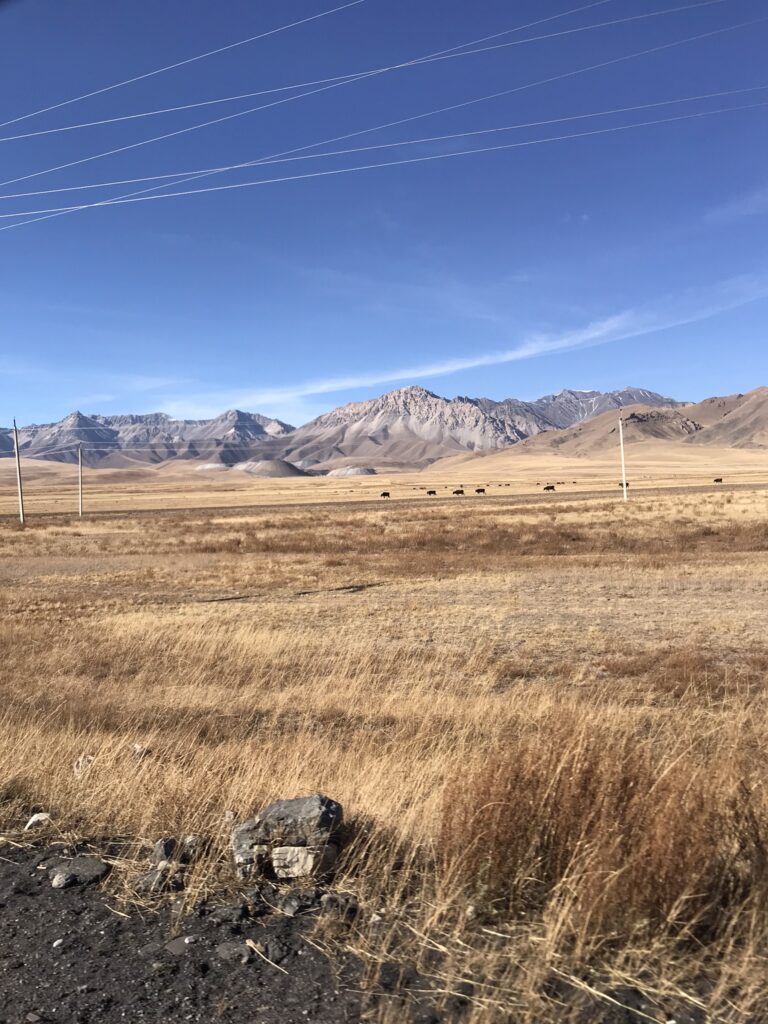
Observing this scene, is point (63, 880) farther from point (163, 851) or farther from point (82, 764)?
point (82, 764)

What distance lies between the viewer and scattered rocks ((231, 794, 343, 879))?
4125 millimetres

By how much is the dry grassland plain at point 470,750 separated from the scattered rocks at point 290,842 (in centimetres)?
14

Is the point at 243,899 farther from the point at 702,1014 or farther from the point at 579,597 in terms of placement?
the point at 579,597

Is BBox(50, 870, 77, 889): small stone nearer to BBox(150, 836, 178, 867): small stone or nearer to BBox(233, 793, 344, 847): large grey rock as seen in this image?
BBox(150, 836, 178, 867): small stone

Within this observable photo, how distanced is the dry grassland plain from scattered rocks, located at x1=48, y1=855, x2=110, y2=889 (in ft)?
0.47

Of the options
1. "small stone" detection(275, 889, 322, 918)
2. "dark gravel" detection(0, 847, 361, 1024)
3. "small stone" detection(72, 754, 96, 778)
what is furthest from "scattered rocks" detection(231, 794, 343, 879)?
"small stone" detection(72, 754, 96, 778)

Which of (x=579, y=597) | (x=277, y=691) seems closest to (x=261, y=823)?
(x=277, y=691)

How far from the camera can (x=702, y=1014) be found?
9.84ft

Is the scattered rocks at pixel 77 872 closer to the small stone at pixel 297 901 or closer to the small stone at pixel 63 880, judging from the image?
the small stone at pixel 63 880

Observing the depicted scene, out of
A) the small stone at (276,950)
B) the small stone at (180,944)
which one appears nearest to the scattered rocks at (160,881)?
the small stone at (180,944)

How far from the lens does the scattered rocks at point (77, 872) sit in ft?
13.6

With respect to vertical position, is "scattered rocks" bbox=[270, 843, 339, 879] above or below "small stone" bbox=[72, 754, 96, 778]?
above

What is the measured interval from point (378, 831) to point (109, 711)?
5.72 m

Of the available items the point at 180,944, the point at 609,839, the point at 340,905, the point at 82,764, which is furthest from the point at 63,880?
the point at 609,839
